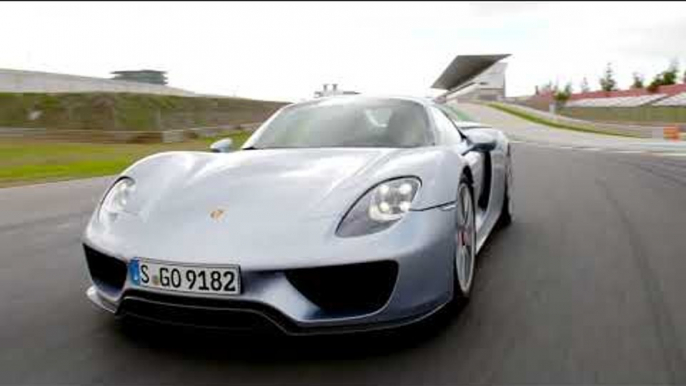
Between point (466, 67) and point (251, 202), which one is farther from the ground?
point (251, 202)

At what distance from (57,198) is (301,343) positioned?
654 centimetres

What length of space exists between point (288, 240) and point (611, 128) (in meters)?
35.4

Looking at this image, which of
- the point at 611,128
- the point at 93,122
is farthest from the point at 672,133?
the point at 93,122

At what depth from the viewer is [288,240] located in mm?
2406

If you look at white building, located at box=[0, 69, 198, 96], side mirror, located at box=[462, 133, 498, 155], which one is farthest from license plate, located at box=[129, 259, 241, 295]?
white building, located at box=[0, 69, 198, 96]

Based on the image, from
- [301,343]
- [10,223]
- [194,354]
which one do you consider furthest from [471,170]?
[10,223]

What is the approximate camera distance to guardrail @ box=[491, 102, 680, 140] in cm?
2307

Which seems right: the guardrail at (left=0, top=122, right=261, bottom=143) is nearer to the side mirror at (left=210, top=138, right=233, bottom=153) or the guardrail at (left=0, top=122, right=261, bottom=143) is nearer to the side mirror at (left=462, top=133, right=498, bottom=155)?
the side mirror at (left=210, top=138, right=233, bottom=153)

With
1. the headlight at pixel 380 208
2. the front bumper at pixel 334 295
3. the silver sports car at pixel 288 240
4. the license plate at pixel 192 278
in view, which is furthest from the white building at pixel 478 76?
the license plate at pixel 192 278

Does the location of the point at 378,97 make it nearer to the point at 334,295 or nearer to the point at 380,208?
the point at 380,208

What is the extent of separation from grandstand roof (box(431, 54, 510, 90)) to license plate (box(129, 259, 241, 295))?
306ft

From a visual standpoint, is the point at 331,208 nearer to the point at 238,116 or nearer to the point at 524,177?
the point at 524,177

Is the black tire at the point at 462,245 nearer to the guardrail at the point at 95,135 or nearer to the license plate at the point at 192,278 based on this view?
the license plate at the point at 192,278

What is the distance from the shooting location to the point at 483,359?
2.51 m
